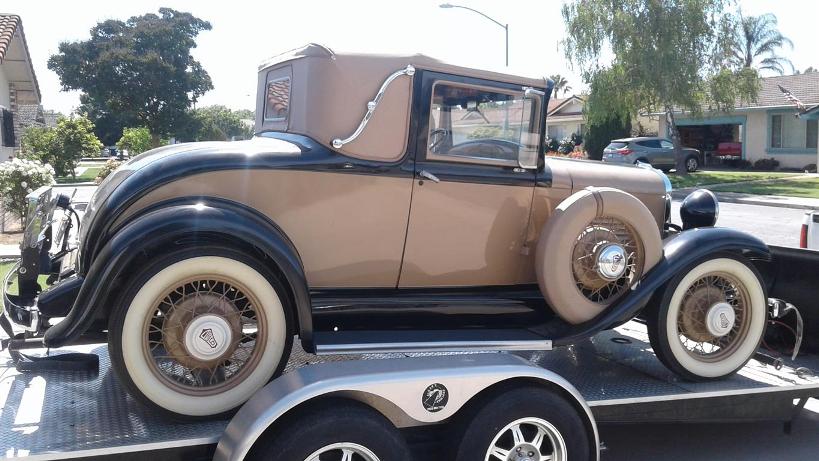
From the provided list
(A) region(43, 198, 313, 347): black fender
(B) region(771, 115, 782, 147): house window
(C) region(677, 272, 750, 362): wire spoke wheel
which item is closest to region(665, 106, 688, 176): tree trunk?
(B) region(771, 115, 782, 147): house window

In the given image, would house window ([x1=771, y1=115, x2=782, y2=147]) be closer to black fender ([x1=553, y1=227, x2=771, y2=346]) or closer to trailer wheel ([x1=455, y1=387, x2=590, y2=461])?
black fender ([x1=553, y1=227, x2=771, y2=346])

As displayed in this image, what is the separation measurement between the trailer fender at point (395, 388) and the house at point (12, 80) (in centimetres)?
2043

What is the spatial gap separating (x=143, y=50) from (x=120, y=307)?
54378 mm

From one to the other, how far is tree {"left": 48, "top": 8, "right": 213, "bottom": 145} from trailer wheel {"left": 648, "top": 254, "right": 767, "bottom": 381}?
164 feet

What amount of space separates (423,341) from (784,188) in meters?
24.0

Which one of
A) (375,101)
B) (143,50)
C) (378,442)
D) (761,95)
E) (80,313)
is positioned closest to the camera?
(378,442)

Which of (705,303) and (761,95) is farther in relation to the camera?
(761,95)

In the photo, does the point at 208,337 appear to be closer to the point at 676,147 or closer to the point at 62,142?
the point at 676,147

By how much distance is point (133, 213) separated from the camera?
3680 mm

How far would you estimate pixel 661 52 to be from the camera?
26.9 metres

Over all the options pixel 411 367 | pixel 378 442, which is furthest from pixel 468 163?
pixel 378 442

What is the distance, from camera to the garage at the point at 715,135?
3659cm

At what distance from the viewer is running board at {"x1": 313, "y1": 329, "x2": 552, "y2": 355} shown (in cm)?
379

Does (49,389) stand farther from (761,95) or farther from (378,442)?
(761,95)
